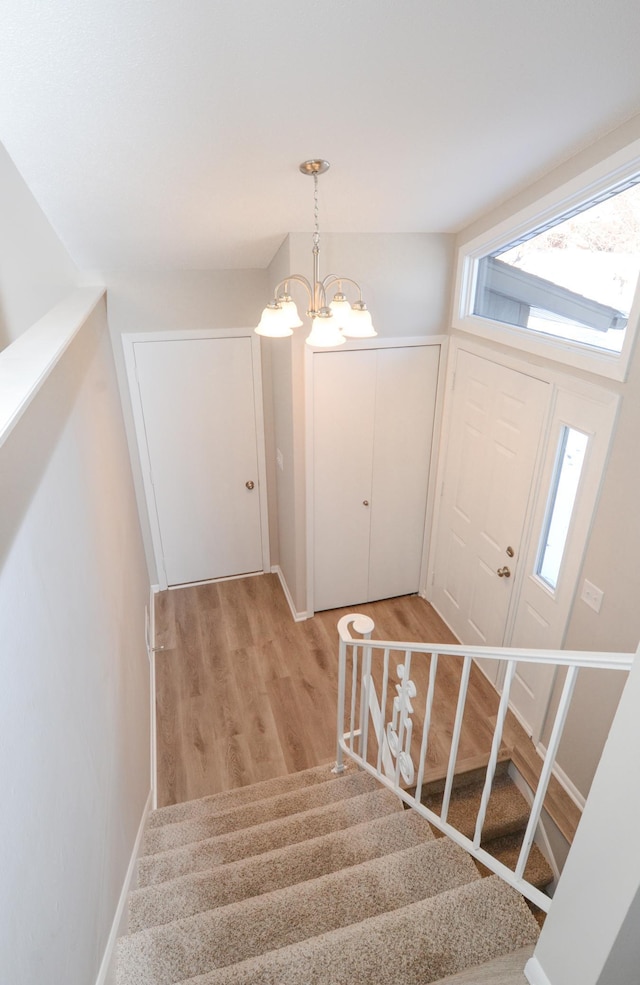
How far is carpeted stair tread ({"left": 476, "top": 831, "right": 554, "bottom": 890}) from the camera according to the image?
7.66ft

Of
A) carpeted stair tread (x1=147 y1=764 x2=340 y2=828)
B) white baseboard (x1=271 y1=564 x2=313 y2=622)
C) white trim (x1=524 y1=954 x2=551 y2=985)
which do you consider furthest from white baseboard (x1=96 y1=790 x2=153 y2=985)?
white baseboard (x1=271 y1=564 x2=313 y2=622)

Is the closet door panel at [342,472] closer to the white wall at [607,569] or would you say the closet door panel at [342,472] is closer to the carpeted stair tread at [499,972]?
the white wall at [607,569]

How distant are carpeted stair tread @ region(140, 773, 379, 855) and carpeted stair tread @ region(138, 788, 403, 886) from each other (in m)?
0.13

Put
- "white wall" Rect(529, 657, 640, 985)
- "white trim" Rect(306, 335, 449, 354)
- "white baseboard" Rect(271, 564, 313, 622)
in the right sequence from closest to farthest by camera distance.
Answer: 1. "white wall" Rect(529, 657, 640, 985)
2. "white trim" Rect(306, 335, 449, 354)
3. "white baseboard" Rect(271, 564, 313, 622)

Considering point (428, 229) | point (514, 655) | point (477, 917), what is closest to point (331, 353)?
point (428, 229)

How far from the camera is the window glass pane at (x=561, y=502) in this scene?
269cm

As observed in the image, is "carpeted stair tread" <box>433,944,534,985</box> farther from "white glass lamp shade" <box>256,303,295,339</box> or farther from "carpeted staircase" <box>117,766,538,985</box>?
"white glass lamp shade" <box>256,303,295,339</box>

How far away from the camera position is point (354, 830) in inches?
82.7

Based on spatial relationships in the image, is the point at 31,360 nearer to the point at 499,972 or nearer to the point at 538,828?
the point at 499,972

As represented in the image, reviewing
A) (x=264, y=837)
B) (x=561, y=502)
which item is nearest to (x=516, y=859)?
(x=264, y=837)

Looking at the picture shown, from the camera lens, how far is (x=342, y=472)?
3.83 metres

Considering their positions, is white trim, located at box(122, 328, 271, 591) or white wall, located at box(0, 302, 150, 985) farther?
white trim, located at box(122, 328, 271, 591)

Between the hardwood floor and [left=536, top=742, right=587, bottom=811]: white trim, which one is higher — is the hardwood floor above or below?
below

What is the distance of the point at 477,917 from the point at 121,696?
5.14 feet
